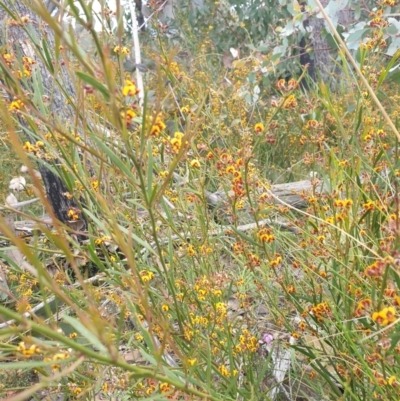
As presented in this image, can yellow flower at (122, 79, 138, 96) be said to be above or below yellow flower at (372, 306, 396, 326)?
above

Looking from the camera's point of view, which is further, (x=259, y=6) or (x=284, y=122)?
(x=259, y=6)

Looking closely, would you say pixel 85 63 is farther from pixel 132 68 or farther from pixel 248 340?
pixel 132 68

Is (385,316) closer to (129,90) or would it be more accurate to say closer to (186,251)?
(129,90)

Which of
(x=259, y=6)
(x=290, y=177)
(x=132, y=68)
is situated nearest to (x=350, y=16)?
(x=259, y=6)

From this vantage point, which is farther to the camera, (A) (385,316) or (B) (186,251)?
(B) (186,251)

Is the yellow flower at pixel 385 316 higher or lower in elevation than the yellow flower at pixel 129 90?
lower

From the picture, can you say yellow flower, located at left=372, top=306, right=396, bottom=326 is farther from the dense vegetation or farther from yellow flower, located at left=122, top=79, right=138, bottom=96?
yellow flower, located at left=122, top=79, right=138, bottom=96

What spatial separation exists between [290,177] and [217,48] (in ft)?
10.1

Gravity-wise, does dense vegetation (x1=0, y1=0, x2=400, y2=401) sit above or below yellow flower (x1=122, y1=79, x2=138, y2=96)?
below

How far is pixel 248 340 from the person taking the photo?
4.24ft

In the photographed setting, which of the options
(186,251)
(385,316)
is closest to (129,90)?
(385,316)

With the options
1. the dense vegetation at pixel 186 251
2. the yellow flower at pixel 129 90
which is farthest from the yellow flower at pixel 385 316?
the yellow flower at pixel 129 90

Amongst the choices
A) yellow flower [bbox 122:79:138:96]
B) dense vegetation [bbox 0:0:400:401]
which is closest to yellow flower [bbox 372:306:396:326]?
dense vegetation [bbox 0:0:400:401]

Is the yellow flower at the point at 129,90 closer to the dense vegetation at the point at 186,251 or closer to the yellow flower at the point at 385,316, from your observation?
the dense vegetation at the point at 186,251
